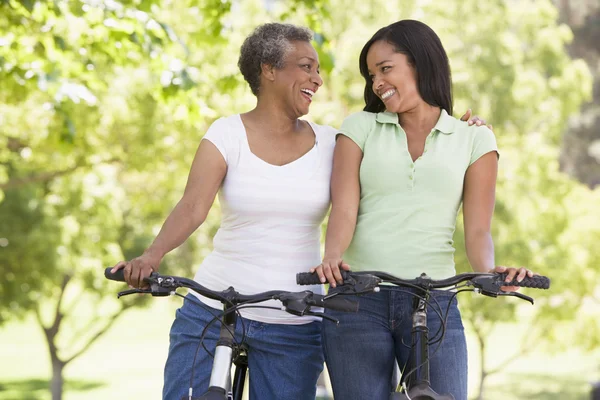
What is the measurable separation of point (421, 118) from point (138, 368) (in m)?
25.3

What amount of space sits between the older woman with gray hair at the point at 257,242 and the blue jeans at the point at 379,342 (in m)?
0.32

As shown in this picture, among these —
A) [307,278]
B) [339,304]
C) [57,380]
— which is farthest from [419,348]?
[57,380]

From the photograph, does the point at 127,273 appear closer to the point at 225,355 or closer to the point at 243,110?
the point at 225,355

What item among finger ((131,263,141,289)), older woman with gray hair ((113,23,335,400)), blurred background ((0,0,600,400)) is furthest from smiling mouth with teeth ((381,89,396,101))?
blurred background ((0,0,600,400))

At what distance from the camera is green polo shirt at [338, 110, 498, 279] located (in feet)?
10.9

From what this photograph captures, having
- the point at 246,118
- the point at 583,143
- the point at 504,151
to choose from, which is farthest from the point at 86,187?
the point at 583,143

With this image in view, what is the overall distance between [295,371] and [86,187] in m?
12.0

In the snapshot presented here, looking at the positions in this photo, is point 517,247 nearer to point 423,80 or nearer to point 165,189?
point 165,189

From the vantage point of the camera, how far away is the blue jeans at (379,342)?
3207mm

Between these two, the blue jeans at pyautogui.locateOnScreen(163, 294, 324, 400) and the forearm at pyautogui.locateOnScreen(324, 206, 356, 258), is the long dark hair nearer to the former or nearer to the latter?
the forearm at pyautogui.locateOnScreen(324, 206, 356, 258)

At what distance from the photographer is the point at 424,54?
346 cm

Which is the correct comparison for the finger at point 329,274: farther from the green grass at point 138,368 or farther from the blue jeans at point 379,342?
the green grass at point 138,368

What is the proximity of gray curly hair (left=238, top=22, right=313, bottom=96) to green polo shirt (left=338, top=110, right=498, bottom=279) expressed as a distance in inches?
22.1

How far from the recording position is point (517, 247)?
14.3 metres
